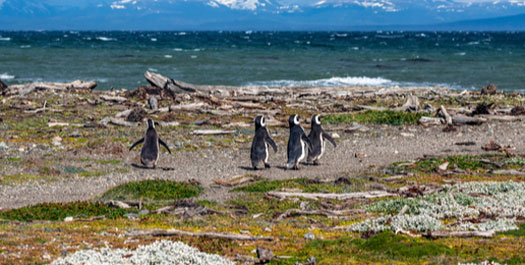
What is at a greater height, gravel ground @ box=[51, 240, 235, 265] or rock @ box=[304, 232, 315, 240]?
gravel ground @ box=[51, 240, 235, 265]

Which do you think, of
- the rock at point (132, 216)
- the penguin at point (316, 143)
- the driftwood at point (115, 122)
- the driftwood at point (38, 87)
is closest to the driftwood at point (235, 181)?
the penguin at point (316, 143)

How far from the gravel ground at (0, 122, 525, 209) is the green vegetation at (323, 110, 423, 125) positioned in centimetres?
83

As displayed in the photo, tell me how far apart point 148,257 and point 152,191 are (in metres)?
7.34

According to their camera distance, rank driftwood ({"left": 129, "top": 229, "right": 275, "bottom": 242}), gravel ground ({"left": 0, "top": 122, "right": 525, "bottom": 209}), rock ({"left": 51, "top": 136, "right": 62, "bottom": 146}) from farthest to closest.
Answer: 1. rock ({"left": 51, "top": 136, "right": 62, "bottom": 146})
2. gravel ground ({"left": 0, "top": 122, "right": 525, "bottom": 209})
3. driftwood ({"left": 129, "top": 229, "right": 275, "bottom": 242})

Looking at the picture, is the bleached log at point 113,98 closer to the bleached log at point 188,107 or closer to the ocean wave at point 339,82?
the bleached log at point 188,107

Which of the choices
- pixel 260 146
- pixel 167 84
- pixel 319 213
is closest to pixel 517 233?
pixel 319 213

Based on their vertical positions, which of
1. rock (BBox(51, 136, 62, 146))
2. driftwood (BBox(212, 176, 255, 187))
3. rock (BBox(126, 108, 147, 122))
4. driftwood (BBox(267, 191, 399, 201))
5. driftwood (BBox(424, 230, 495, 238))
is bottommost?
rock (BBox(51, 136, 62, 146))

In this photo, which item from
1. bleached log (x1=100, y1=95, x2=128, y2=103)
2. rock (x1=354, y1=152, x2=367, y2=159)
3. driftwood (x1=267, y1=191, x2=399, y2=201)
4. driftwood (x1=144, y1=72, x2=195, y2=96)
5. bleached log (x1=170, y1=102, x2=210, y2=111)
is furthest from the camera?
driftwood (x1=144, y1=72, x2=195, y2=96)

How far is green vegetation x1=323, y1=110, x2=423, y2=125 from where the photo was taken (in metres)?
30.3

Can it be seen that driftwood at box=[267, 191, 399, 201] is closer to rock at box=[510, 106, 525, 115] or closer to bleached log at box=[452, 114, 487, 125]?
bleached log at box=[452, 114, 487, 125]

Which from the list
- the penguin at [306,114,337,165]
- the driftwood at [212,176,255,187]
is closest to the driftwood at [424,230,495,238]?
the driftwood at [212,176,255,187]

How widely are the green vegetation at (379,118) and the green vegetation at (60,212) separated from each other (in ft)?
57.1

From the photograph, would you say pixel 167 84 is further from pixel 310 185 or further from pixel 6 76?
pixel 6 76

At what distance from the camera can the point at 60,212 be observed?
1443cm
